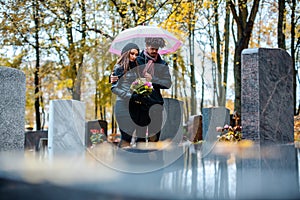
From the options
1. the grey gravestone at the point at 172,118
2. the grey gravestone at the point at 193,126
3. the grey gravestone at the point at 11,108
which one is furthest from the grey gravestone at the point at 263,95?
the grey gravestone at the point at 11,108

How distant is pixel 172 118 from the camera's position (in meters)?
4.05

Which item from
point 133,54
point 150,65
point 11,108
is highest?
point 133,54

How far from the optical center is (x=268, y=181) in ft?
6.09

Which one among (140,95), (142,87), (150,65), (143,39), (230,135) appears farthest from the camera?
(230,135)

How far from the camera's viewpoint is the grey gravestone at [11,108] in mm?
4500

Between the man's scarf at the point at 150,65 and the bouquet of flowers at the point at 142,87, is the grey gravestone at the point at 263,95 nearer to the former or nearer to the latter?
the man's scarf at the point at 150,65

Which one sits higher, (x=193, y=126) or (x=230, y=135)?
(x=193, y=126)

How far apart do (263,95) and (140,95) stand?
2.85m

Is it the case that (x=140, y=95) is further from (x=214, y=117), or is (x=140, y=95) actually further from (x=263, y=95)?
(x=263, y=95)

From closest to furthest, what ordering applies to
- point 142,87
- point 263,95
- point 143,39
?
point 142,87, point 143,39, point 263,95

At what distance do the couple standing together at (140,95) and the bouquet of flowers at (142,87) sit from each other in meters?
0.05

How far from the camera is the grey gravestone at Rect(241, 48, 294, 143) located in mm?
5996

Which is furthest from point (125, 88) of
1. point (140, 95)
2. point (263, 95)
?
point (263, 95)

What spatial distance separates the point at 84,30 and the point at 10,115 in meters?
9.06
